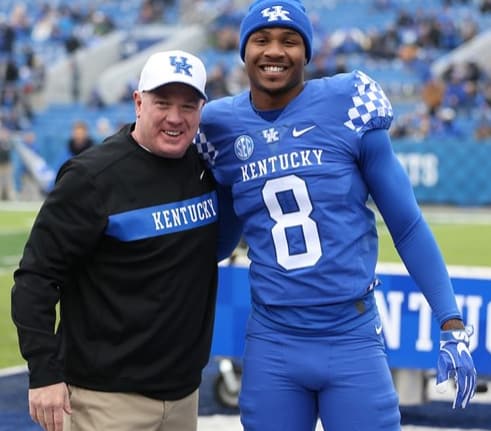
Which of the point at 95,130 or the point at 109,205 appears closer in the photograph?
the point at 109,205

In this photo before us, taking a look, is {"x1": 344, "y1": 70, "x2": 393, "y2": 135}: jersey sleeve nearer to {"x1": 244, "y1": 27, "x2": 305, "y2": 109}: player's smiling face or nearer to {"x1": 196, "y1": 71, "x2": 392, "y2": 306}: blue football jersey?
{"x1": 196, "y1": 71, "x2": 392, "y2": 306}: blue football jersey

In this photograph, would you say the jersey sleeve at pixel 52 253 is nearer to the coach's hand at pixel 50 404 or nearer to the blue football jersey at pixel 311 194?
the coach's hand at pixel 50 404

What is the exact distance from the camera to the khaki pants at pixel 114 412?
11.1 feet

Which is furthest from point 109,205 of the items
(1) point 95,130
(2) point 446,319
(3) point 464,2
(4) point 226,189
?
(3) point 464,2

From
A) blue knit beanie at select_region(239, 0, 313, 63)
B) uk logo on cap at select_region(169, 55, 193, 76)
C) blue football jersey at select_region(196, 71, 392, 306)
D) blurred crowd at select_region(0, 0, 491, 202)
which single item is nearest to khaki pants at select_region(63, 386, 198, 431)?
blue football jersey at select_region(196, 71, 392, 306)

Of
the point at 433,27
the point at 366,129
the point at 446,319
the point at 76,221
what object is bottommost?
the point at 446,319

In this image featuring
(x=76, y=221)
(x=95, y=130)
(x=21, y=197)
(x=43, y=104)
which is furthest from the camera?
(x=43, y=104)

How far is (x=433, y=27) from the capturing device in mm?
27062

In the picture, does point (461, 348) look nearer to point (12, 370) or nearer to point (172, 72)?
point (172, 72)

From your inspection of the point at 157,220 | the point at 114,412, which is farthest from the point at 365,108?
the point at 114,412

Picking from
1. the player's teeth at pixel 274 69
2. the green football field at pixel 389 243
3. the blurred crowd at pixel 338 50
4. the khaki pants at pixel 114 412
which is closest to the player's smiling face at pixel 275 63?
the player's teeth at pixel 274 69

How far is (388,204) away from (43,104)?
28115 millimetres

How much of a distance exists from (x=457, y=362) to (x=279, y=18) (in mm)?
1151

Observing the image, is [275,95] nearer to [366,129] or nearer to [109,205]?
[366,129]
